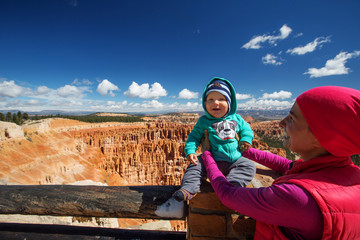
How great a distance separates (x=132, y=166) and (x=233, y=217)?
26.1 meters

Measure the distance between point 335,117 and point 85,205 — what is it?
2.24 metres

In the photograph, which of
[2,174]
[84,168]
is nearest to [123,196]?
[2,174]

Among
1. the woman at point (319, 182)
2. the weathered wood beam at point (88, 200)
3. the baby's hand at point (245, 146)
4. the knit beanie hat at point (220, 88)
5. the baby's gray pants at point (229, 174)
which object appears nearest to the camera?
the woman at point (319, 182)

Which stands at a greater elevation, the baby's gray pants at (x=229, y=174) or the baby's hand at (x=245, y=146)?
the baby's hand at (x=245, y=146)

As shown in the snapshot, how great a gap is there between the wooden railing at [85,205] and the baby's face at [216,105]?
3.45ft

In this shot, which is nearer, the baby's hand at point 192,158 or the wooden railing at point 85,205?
the wooden railing at point 85,205

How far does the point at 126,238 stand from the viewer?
1675mm

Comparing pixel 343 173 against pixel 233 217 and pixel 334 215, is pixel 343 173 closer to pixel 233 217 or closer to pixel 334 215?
pixel 334 215

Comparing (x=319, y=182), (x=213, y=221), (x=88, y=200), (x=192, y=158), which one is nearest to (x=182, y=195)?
(x=213, y=221)

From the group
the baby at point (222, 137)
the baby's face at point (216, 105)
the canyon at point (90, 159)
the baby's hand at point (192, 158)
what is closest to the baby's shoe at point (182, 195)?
the baby at point (222, 137)

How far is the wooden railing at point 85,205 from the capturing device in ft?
5.37

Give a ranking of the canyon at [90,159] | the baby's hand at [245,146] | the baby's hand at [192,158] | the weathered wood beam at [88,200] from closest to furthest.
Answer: the weathered wood beam at [88,200] < the baby's hand at [192,158] < the baby's hand at [245,146] < the canyon at [90,159]

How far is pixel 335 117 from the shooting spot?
2.64 ft

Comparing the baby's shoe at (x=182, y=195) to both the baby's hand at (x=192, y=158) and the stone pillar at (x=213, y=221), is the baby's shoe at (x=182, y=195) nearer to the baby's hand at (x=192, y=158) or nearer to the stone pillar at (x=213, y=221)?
the stone pillar at (x=213, y=221)
